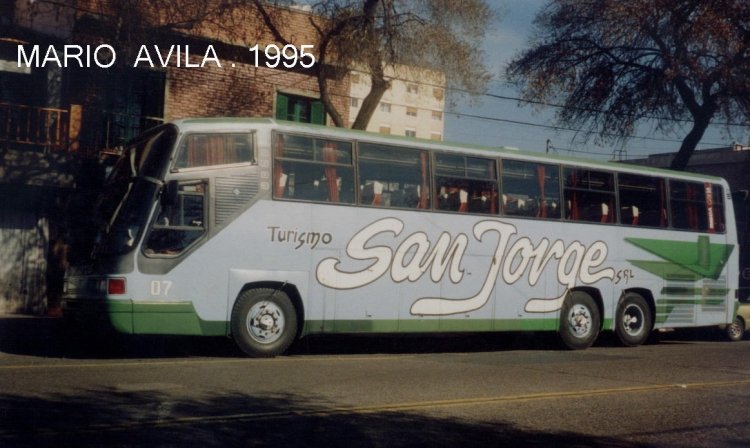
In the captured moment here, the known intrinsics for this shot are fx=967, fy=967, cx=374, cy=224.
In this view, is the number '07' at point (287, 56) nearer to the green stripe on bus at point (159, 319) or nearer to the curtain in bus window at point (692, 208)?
the curtain in bus window at point (692, 208)

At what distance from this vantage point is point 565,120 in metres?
29.2

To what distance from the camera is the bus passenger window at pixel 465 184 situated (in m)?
15.6

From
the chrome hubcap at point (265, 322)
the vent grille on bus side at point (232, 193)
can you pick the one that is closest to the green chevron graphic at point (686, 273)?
the chrome hubcap at point (265, 322)

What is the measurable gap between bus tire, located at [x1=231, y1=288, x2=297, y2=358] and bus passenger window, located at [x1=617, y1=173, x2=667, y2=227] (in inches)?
Result: 284

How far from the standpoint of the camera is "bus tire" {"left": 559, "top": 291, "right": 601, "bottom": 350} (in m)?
17.4

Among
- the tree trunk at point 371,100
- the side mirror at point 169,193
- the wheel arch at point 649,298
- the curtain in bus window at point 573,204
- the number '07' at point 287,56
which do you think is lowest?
the wheel arch at point 649,298

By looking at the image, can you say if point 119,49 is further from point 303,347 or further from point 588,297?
point 588,297

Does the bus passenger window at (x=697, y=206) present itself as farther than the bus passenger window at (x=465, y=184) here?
Yes

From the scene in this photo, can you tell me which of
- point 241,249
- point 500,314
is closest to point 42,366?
point 241,249

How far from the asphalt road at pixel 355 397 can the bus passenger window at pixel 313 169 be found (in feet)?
7.91

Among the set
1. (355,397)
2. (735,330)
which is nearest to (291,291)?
(355,397)

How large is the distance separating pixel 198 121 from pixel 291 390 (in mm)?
4732

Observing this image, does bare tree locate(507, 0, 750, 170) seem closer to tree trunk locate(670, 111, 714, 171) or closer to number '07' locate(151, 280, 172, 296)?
tree trunk locate(670, 111, 714, 171)

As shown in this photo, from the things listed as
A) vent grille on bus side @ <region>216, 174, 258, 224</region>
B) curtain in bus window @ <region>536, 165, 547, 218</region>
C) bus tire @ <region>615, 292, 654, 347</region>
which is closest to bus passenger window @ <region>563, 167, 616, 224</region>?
curtain in bus window @ <region>536, 165, 547, 218</region>
